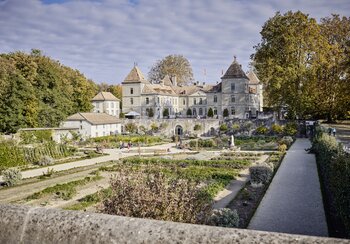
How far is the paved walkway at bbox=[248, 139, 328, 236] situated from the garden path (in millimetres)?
1504

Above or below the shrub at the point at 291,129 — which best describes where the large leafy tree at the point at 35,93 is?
above

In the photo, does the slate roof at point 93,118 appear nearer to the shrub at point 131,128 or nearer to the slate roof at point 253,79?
the shrub at point 131,128

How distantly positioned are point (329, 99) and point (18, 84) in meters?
38.0

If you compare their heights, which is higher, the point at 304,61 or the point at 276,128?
the point at 304,61

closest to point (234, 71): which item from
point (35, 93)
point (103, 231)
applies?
point (35, 93)

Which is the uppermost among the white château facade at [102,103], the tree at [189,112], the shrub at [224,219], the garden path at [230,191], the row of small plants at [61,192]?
the white château facade at [102,103]

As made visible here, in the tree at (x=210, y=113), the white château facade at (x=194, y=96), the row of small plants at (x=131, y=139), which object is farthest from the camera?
the tree at (x=210, y=113)

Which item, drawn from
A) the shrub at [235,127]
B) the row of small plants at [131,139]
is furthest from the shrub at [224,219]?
the shrub at [235,127]

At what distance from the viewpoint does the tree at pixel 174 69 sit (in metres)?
75.6

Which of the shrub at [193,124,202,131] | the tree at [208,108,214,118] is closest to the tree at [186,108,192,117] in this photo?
the tree at [208,108,214,118]

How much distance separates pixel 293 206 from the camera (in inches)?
493

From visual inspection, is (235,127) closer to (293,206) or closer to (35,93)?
(35,93)

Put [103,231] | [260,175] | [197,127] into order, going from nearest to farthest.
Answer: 1. [103,231]
2. [260,175]
3. [197,127]

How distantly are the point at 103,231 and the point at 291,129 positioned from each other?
41.9 metres
